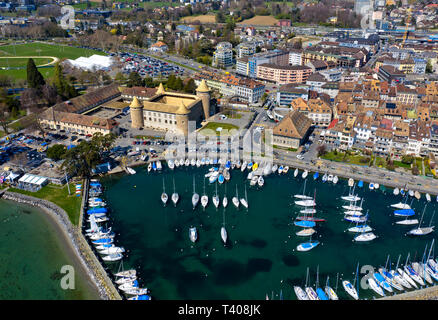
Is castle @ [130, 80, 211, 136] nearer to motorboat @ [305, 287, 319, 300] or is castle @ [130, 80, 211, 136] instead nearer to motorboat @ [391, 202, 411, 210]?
motorboat @ [391, 202, 411, 210]

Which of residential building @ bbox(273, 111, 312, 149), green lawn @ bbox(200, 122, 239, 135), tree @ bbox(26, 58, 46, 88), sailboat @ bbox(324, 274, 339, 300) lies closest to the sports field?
tree @ bbox(26, 58, 46, 88)

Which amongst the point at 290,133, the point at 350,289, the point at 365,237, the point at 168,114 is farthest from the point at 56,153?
the point at 365,237

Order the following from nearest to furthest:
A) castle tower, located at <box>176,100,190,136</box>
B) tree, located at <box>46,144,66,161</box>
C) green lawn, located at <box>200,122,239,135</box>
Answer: tree, located at <box>46,144,66,161</box>, castle tower, located at <box>176,100,190,136</box>, green lawn, located at <box>200,122,239,135</box>

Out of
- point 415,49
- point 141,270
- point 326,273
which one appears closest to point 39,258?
point 141,270

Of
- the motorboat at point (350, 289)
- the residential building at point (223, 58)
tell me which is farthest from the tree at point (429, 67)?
the motorboat at point (350, 289)

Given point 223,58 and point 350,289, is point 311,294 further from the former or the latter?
point 223,58

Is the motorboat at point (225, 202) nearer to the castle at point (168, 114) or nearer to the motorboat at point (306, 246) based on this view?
the motorboat at point (306, 246)
